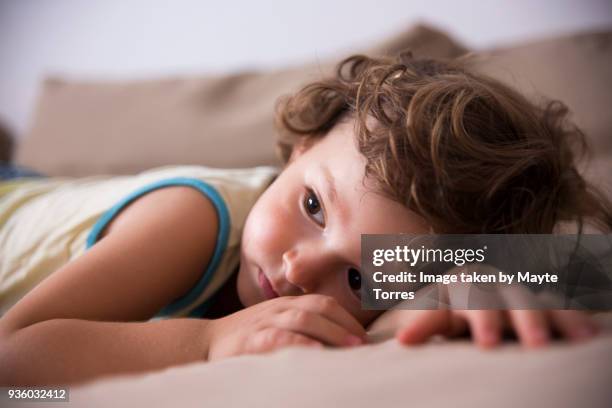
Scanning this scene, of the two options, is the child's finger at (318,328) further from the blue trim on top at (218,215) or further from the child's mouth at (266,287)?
the blue trim on top at (218,215)

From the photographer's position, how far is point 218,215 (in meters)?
0.71

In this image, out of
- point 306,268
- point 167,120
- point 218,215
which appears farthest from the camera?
point 167,120

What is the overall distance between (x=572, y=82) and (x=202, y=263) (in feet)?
2.37

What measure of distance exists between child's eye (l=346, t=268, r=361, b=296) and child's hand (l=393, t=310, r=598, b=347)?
21cm

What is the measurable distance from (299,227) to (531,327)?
0.32 meters

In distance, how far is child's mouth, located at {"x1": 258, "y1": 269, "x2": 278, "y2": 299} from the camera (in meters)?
0.62

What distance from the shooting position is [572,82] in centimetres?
93

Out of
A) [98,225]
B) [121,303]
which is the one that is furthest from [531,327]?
[98,225]

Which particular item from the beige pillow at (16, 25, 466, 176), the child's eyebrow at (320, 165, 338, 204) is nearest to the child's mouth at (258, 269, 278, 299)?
the child's eyebrow at (320, 165, 338, 204)

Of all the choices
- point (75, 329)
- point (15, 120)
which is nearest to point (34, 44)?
point (15, 120)

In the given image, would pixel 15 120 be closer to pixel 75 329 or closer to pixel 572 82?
pixel 75 329

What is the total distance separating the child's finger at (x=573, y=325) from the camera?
12.5 inches

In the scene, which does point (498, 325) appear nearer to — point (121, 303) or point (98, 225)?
point (121, 303)

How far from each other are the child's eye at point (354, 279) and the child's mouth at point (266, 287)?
0.30 feet
